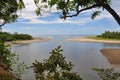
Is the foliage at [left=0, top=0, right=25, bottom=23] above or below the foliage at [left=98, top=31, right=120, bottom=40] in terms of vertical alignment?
above

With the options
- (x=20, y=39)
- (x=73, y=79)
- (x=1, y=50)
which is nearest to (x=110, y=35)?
(x=20, y=39)

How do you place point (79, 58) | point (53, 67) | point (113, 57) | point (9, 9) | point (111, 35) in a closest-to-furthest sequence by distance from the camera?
point (53, 67), point (9, 9), point (79, 58), point (113, 57), point (111, 35)

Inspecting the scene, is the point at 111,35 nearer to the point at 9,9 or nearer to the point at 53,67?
the point at 9,9

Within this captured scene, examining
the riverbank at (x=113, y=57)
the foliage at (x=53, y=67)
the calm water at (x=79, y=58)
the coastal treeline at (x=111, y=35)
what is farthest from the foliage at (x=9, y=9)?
the coastal treeline at (x=111, y=35)

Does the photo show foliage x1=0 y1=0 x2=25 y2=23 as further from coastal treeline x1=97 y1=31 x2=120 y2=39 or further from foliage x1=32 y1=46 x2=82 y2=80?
coastal treeline x1=97 y1=31 x2=120 y2=39

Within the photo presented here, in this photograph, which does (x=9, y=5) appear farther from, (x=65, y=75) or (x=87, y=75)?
(x=87, y=75)

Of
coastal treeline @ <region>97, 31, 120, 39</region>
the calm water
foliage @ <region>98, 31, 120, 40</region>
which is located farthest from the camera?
coastal treeline @ <region>97, 31, 120, 39</region>

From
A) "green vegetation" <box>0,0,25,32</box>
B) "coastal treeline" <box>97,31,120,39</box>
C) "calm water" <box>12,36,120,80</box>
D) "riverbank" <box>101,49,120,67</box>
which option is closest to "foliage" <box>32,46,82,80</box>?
"green vegetation" <box>0,0,25,32</box>

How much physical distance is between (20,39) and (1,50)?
327ft

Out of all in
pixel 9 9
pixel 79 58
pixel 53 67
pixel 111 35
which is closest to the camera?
pixel 53 67

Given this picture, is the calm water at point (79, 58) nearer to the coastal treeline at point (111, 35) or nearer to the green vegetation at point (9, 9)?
the green vegetation at point (9, 9)

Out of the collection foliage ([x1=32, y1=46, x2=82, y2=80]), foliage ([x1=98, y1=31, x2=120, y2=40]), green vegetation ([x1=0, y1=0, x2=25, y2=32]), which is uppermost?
green vegetation ([x1=0, y1=0, x2=25, y2=32])

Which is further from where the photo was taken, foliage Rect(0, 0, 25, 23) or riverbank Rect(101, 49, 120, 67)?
riverbank Rect(101, 49, 120, 67)

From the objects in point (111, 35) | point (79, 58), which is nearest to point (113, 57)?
point (79, 58)
